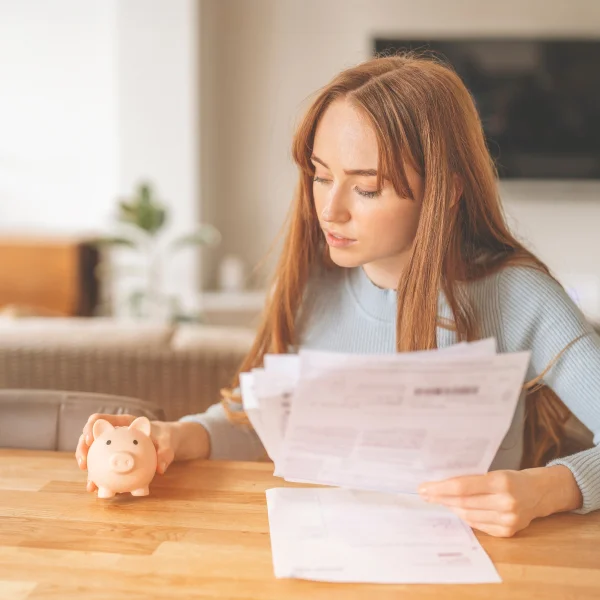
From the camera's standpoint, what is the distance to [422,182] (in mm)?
1152

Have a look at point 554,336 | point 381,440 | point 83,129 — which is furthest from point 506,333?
point 83,129

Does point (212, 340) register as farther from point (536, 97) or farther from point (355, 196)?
point (536, 97)

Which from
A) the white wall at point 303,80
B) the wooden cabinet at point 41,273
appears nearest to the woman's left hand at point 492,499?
the wooden cabinet at point 41,273

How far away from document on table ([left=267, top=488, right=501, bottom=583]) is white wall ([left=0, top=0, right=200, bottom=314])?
12.7 feet

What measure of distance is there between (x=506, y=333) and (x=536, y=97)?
4.12 meters

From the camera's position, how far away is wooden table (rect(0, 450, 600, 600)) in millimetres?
766

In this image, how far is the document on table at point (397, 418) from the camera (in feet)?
2.60

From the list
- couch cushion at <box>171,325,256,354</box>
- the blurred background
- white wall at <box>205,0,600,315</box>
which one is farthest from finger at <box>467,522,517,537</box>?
white wall at <box>205,0,600,315</box>

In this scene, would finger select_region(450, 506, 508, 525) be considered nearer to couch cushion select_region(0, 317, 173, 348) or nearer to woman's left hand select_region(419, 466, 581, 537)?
woman's left hand select_region(419, 466, 581, 537)

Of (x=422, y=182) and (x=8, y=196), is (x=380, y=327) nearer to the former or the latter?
(x=422, y=182)

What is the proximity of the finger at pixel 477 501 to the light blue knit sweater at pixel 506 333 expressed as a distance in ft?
0.46

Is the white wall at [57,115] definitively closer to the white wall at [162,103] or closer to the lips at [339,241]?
the white wall at [162,103]

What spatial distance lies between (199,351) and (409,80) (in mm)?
908

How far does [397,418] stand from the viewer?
0.84 metres
